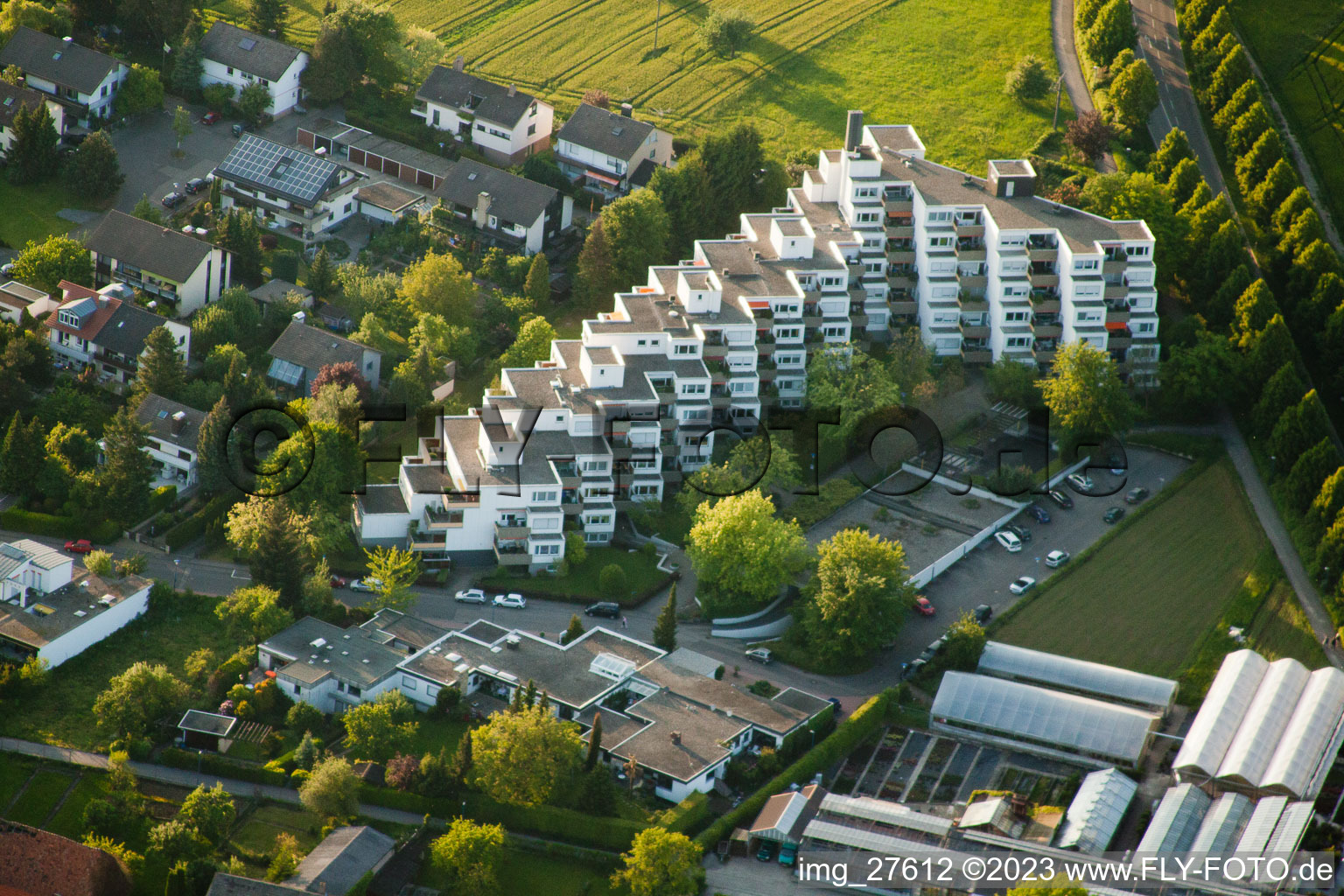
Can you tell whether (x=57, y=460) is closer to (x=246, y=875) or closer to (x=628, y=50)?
(x=246, y=875)

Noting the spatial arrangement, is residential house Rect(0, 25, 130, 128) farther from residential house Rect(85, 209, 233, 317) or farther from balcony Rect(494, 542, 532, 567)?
balcony Rect(494, 542, 532, 567)

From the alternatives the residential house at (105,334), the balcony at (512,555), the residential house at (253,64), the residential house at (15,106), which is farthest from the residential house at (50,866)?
the residential house at (253,64)

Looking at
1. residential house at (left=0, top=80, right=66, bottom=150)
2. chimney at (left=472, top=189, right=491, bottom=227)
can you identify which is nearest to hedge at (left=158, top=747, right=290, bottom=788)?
chimney at (left=472, top=189, right=491, bottom=227)

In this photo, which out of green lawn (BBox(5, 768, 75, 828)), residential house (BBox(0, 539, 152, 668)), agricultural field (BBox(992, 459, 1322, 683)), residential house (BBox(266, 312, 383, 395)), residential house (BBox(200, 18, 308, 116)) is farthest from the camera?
residential house (BBox(200, 18, 308, 116))

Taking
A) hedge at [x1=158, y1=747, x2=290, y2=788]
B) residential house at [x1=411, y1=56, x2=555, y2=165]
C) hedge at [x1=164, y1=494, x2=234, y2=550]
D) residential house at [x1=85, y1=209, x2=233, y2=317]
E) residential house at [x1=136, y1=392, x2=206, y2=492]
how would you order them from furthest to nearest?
residential house at [x1=411, y1=56, x2=555, y2=165]
residential house at [x1=85, y1=209, x2=233, y2=317]
residential house at [x1=136, y1=392, x2=206, y2=492]
hedge at [x1=164, y1=494, x2=234, y2=550]
hedge at [x1=158, y1=747, x2=290, y2=788]

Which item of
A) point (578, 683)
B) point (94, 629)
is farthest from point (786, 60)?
point (94, 629)

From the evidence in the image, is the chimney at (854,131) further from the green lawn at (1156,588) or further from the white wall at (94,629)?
the white wall at (94,629)
